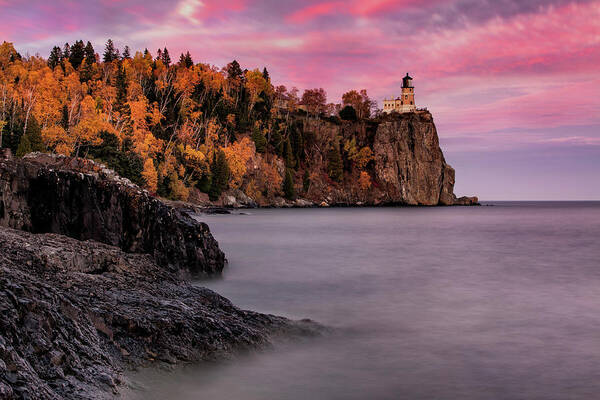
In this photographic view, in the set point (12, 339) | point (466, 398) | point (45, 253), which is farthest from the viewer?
point (45, 253)

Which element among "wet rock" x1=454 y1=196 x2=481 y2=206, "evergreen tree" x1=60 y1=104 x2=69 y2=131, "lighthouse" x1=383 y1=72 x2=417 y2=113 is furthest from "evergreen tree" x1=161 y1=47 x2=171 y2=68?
"wet rock" x1=454 y1=196 x2=481 y2=206

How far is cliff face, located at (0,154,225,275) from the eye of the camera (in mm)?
11094

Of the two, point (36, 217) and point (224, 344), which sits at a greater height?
point (36, 217)

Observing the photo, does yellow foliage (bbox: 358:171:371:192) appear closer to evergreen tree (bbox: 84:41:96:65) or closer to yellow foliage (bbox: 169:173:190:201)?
yellow foliage (bbox: 169:173:190:201)

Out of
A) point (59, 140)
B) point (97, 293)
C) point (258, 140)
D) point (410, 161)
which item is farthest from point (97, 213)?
point (410, 161)

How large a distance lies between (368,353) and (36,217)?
30.2 ft

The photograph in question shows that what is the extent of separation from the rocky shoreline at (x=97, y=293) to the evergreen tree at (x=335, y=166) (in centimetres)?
8971

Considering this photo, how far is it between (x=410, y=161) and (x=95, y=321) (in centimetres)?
11239

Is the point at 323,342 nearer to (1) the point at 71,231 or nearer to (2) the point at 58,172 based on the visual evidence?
(1) the point at 71,231

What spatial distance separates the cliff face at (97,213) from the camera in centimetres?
1109

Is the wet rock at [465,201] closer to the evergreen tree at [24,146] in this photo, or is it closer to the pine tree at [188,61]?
the pine tree at [188,61]

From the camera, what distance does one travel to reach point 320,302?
35.4 ft

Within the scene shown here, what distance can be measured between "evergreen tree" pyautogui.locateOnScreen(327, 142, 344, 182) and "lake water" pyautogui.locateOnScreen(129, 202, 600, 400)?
272ft

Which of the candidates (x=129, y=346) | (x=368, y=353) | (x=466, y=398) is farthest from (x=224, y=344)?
(x=466, y=398)
